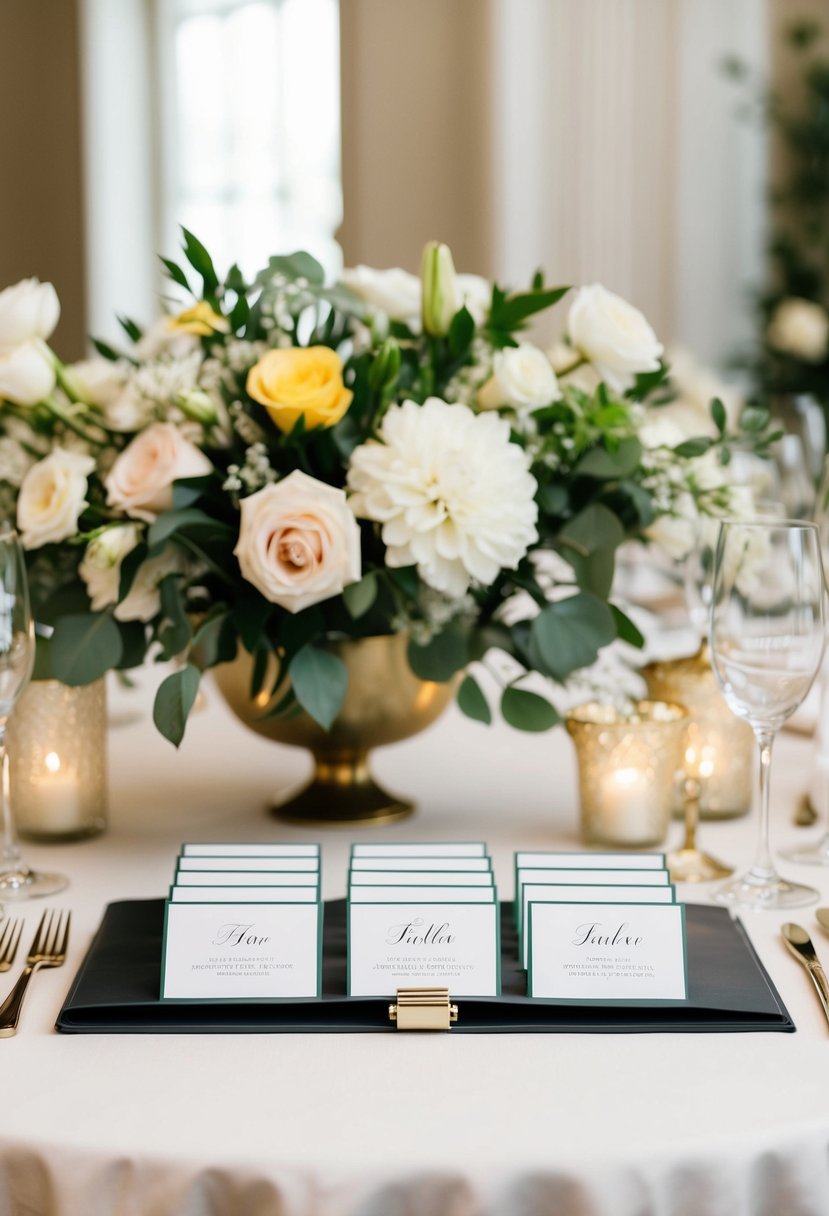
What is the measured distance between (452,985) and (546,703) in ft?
1.23

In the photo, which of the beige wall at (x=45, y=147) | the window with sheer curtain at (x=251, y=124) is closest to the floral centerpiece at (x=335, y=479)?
the window with sheer curtain at (x=251, y=124)

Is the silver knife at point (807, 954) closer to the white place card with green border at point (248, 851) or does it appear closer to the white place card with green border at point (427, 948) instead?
the white place card with green border at point (427, 948)

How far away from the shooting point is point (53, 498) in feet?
3.77

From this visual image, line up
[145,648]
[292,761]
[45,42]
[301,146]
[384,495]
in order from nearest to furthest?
[384,495], [145,648], [292,761], [301,146], [45,42]

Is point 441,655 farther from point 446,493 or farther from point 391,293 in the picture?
point 391,293

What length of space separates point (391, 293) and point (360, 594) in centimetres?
32

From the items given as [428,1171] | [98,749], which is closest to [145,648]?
[98,749]

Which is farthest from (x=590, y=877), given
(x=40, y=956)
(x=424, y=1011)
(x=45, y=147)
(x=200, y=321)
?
(x=45, y=147)

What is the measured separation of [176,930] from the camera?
2.87 feet

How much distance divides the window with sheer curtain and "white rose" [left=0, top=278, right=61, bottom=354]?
4654mm

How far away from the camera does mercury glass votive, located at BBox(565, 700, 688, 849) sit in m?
1.19

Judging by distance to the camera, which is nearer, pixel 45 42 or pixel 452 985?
pixel 452 985

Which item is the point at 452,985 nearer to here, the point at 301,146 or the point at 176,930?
the point at 176,930

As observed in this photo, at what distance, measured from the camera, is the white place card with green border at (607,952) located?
34.0 inches
